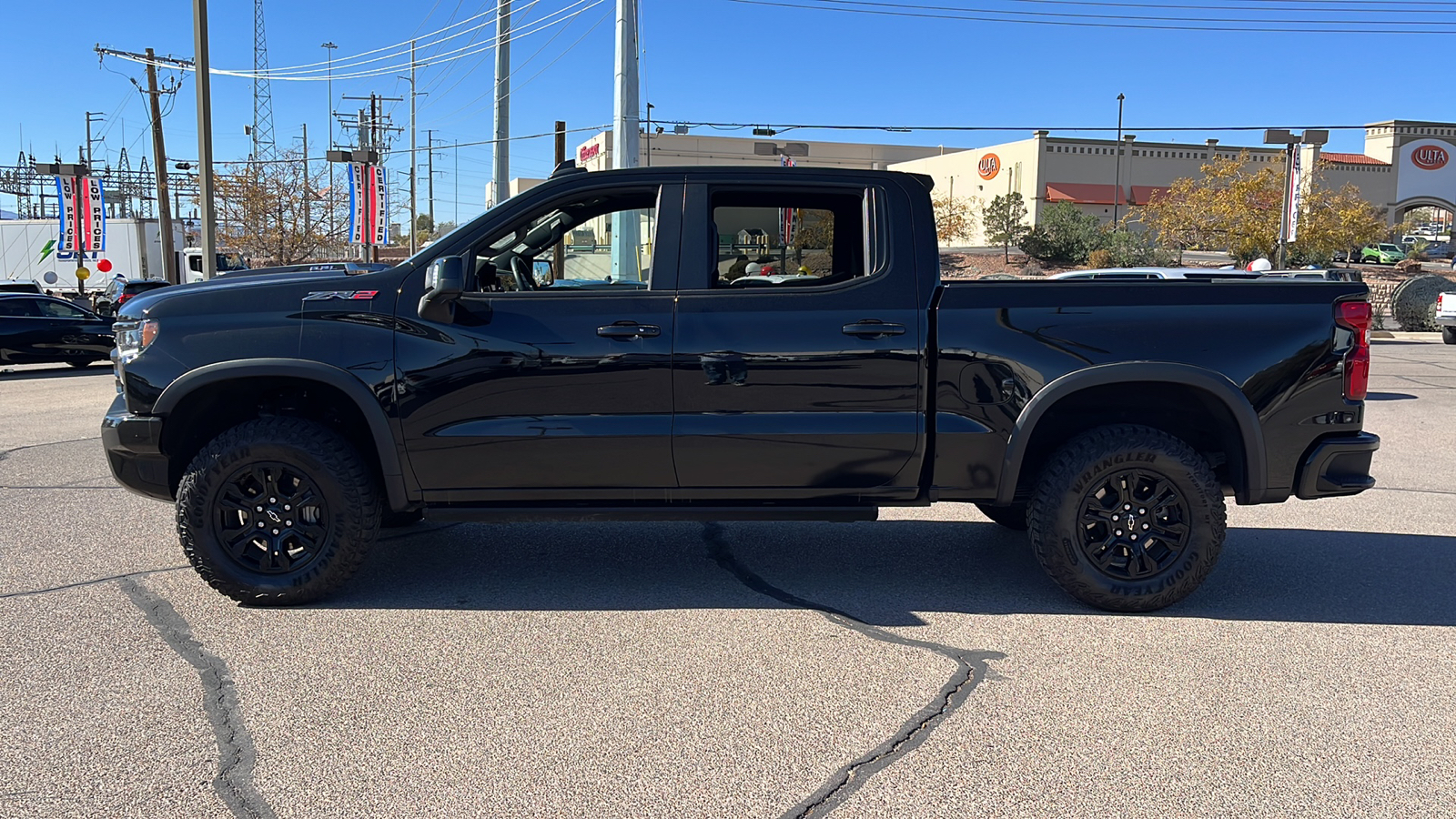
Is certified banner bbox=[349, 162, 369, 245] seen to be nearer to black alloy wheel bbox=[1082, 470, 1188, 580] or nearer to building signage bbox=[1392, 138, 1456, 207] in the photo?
black alloy wheel bbox=[1082, 470, 1188, 580]

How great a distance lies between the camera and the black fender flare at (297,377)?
15.7 ft

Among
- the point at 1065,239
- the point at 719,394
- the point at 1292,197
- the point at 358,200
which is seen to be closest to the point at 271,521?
the point at 719,394

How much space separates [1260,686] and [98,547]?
5.75 m

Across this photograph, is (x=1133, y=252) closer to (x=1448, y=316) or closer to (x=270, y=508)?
(x=1448, y=316)

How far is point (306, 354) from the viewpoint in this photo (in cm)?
480

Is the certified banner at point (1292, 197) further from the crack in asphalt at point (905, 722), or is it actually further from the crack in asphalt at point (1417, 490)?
the crack in asphalt at point (905, 722)

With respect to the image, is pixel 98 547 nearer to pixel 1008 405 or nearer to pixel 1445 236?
pixel 1008 405

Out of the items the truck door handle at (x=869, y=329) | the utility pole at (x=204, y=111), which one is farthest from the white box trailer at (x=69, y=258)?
the truck door handle at (x=869, y=329)

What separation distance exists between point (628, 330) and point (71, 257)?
1615 inches

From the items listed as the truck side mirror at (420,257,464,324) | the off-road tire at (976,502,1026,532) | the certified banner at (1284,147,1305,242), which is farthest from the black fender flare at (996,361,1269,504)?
the certified banner at (1284,147,1305,242)

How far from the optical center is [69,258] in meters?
39.4

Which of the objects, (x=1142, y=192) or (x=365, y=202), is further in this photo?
(x=1142, y=192)

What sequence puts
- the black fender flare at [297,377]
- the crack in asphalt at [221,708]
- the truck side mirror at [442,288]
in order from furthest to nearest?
the black fender flare at [297,377]
the truck side mirror at [442,288]
the crack in asphalt at [221,708]

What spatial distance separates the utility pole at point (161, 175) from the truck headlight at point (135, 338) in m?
34.5
